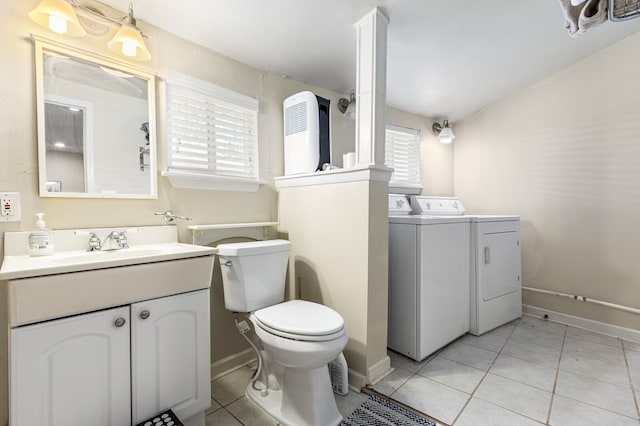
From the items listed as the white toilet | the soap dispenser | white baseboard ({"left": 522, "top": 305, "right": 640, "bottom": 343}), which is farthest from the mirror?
white baseboard ({"left": 522, "top": 305, "right": 640, "bottom": 343})

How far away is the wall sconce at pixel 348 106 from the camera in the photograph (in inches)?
97.0

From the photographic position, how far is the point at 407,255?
1.98 m

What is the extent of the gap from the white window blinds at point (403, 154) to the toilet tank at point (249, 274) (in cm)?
183

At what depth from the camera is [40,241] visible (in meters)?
1.23

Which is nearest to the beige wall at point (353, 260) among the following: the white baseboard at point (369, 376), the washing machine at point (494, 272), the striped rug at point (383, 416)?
the white baseboard at point (369, 376)

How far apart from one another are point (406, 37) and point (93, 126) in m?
1.93

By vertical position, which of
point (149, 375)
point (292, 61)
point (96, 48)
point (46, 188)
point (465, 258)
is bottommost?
point (149, 375)

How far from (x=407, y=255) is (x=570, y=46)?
7.04 ft

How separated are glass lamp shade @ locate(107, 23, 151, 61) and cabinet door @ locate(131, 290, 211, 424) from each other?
3.99 feet

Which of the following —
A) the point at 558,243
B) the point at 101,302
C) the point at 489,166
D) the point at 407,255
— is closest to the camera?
the point at 101,302

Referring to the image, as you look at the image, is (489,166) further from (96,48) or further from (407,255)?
(96,48)

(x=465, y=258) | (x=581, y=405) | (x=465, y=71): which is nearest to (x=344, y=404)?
(x=581, y=405)

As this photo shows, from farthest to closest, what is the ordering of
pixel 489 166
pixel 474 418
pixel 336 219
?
1. pixel 489 166
2. pixel 336 219
3. pixel 474 418

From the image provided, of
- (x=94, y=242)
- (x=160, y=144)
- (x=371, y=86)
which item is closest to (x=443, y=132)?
(x=371, y=86)
